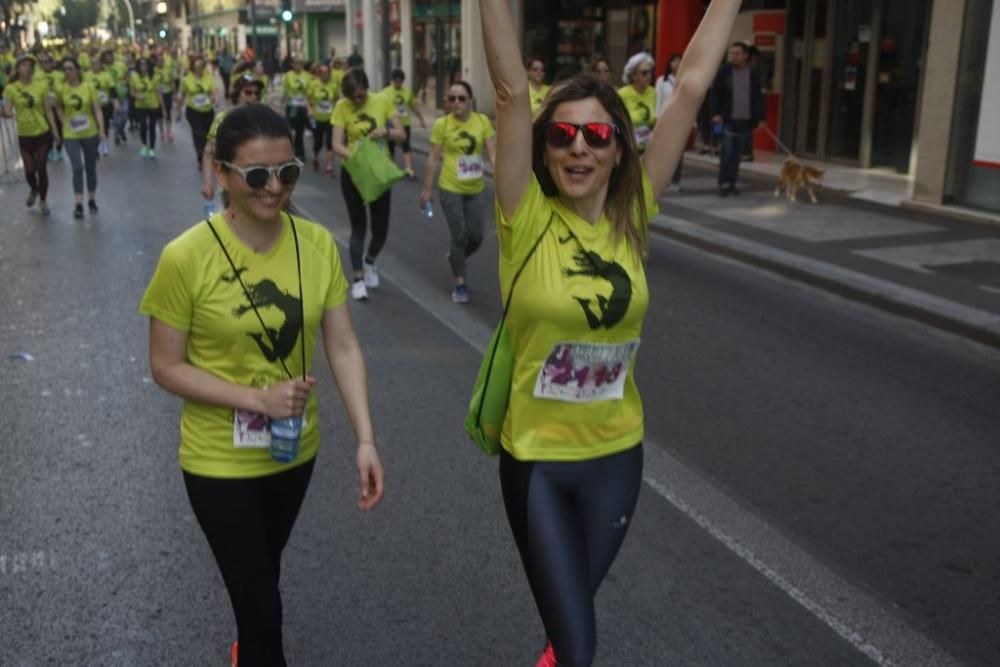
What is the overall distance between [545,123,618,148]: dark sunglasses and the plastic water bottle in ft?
3.33

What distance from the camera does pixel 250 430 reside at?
9.84ft

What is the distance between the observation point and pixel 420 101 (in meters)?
37.7

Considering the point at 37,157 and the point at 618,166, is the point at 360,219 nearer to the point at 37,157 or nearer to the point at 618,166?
the point at 37,157

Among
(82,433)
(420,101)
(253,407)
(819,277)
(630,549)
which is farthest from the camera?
(420,101)

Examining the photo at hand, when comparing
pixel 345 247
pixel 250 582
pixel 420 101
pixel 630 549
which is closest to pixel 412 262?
pixel 345 247

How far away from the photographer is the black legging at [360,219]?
32.4 feet

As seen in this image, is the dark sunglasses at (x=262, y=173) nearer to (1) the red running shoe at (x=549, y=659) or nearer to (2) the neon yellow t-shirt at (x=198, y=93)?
(1) the red running shoe at (x=549, y=659)

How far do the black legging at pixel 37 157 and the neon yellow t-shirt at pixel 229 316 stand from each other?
489 inches

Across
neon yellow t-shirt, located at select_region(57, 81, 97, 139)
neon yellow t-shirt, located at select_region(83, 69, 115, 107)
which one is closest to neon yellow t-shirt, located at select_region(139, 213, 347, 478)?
neon yellow t-shirt, located at select_region(57, 81, 97, 139)

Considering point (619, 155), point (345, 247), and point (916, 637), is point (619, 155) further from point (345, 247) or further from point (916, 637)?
point (345, 247)

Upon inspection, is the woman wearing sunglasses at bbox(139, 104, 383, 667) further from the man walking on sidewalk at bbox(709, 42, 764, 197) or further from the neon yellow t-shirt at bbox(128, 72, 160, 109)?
the neon yellow t-shirt at bbox(128, 72, 160, 109)

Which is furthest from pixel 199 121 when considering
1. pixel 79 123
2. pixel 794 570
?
pixel 794 570

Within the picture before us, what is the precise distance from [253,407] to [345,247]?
31.2 ft

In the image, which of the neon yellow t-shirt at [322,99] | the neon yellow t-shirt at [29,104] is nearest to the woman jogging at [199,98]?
the neon yellow t-shirt at [322,99]
